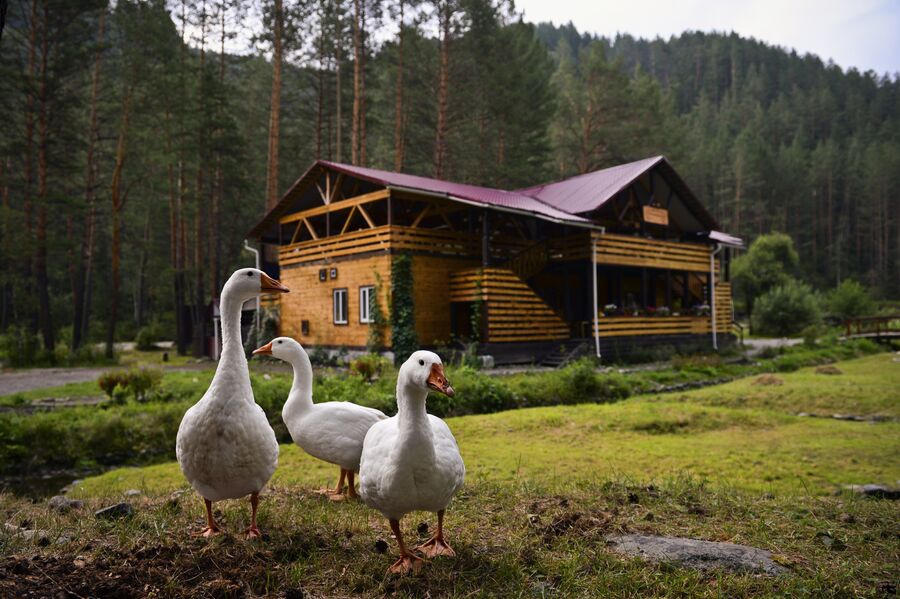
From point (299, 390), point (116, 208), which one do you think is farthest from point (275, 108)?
point (299, 390)

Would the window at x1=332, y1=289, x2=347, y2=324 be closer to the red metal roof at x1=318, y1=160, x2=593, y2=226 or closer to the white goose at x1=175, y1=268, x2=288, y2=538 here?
the red metal roof at x1=318, y1=160, x2=593, y2=226

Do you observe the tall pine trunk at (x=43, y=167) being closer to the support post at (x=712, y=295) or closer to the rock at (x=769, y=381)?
the rock at (x=769, y=381)

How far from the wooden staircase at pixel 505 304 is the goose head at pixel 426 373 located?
12.9 metres

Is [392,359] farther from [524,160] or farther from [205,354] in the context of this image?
[524,160]

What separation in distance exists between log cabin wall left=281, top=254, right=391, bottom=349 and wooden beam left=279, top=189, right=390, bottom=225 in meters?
1.66

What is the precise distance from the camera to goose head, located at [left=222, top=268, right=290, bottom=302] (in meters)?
3.33

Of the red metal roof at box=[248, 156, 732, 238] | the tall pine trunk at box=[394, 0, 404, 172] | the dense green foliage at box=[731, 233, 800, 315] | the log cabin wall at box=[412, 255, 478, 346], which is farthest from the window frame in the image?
the dense green foliage at box=[731, 233, 800, 315]

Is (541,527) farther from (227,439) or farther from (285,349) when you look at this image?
(285,349)

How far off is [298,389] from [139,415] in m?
5.43

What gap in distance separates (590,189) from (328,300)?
10467 mm

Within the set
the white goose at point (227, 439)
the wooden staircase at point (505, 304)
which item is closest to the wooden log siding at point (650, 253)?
the wooden staircase at point (505, 304)

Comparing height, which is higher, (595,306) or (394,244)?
(394,244)

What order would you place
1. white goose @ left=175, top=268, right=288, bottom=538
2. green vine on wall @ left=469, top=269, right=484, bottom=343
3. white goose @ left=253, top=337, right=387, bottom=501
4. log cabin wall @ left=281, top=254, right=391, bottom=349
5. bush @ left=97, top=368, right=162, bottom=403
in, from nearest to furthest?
1. white goose @ left=175, top=268, right=288, bottom=538
2. white goose @ left=253, top=337, right=387, bottom=501
3. bush @ left=97, top=368, right=162, bottom=403
4. green vine on wall @ left=469, top=269, right=484, bottom=343
5. log cabin wall @ left=281, top=254, right=391, bottom=349

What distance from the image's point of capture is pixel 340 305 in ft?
58.3
